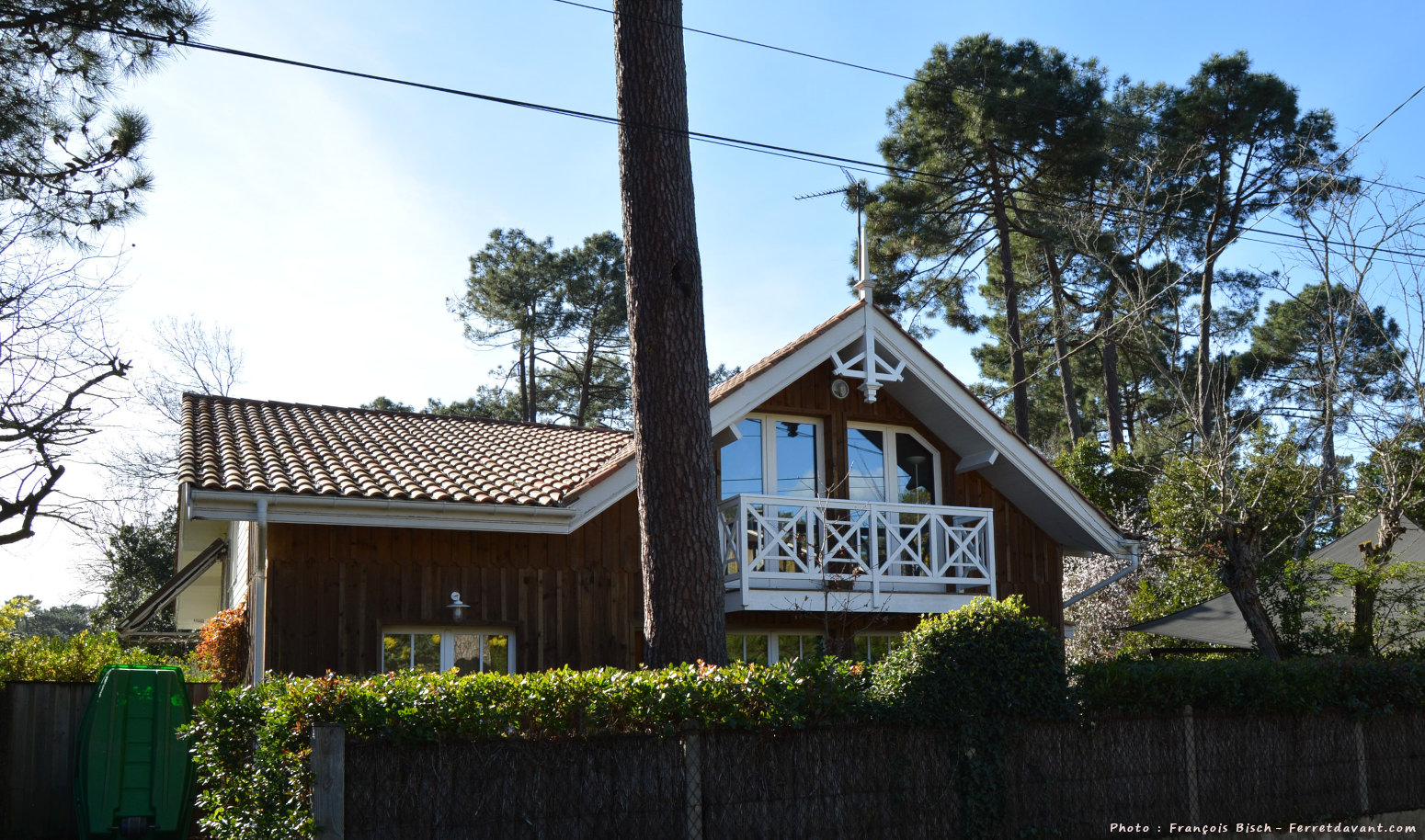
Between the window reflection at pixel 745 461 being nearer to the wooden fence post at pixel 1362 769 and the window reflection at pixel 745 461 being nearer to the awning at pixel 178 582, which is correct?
the awning at pixel 178 582

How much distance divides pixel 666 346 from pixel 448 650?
476cm

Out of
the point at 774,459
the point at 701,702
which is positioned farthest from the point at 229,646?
the point at 701,702

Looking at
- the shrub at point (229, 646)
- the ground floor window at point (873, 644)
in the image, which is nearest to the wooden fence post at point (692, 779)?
the shrub at point (229, 646)

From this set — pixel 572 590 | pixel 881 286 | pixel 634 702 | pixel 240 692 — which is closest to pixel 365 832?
pixel 634 702

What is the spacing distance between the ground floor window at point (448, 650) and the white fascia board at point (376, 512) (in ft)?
3.84

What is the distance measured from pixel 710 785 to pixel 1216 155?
24113 mm

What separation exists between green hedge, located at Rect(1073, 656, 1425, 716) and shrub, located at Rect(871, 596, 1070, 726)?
2.24 feet

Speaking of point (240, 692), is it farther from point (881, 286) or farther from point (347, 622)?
point (881, 286)

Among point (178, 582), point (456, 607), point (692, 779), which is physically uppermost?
point (178, 582)

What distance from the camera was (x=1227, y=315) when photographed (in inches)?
1336

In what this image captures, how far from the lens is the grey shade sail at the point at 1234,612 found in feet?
45.3

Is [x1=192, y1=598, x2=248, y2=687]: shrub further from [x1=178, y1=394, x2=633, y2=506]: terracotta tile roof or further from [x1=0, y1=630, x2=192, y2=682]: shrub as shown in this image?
[x1=178, y1=394, x2=633, y2=506]: terracotta tile roof

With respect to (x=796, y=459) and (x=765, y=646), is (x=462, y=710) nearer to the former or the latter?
(x=765, y=646)

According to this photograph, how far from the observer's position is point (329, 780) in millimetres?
6000
